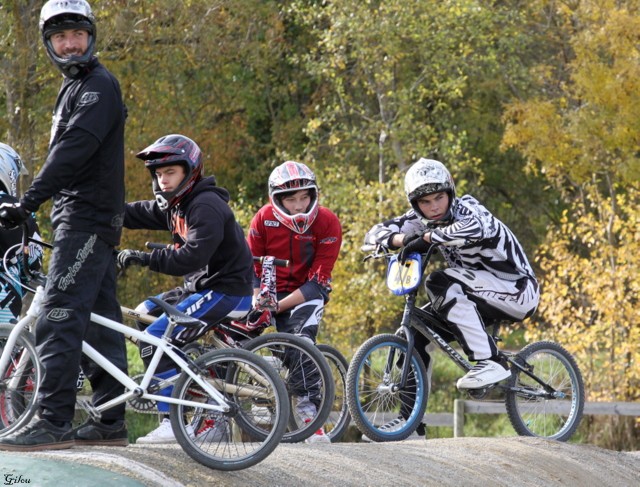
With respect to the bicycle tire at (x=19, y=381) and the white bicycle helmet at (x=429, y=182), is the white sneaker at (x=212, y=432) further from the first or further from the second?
the white bicycle helmet at (x=429, y=182)

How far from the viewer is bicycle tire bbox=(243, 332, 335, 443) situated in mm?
7746

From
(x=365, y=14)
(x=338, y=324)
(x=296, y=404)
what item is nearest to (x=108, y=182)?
(x=296, y=404)

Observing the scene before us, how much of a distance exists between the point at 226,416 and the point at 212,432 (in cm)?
11

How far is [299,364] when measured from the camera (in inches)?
310

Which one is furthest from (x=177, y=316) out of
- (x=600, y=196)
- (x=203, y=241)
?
(x=600, y=196)

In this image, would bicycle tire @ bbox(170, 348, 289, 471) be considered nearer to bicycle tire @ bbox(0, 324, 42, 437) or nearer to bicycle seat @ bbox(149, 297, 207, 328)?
bicycle seat @ bbox(149, 297, 207, 328)

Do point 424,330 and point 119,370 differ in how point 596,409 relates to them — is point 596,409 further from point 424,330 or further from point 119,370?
point 119,370

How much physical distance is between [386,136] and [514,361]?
16.7 m

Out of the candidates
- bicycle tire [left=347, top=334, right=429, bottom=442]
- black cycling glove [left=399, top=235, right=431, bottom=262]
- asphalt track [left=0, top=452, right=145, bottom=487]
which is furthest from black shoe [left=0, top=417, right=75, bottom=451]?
black cycling glove [left=399, top=235, right=431, bottom=262]

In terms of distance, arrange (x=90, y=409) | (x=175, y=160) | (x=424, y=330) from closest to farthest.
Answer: (x=90, y=409)
(x=175, y=160)
(x=424, y=330)

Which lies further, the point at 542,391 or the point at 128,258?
the point at 542,391

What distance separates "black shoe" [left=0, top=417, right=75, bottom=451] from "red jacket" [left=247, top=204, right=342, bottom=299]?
2929 millimetres

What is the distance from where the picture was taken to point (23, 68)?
17250 mm

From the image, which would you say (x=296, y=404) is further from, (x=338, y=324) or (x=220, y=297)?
(x=338, y=324)
